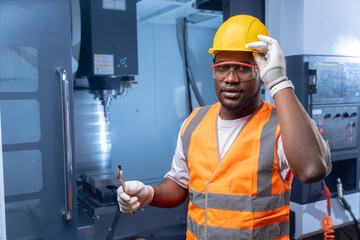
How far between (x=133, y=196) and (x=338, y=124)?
1.63 meters

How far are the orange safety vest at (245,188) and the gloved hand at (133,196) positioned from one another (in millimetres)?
192

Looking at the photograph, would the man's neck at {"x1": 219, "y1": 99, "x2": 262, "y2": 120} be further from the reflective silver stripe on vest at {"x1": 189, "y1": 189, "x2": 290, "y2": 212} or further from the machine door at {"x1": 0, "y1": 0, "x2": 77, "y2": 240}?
the machine door at {"x1": 0, "y1": 0, "x2": 77, "y2": 240}

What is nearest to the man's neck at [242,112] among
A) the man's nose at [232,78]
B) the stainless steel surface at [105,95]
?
the man's nose at [232,78]

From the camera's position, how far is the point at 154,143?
10.3ft

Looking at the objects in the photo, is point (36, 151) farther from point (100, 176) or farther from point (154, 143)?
point (154, 143)

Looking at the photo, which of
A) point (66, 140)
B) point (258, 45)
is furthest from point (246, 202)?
point (66, 140)

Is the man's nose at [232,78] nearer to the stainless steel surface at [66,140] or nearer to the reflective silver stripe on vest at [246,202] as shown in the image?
the reflective silver stripe on vest at [246,202]

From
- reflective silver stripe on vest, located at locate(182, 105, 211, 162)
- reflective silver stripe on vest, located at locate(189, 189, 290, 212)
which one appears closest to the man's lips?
reflective silver stripe on vest, located at locate(182, 105, 211, 162)

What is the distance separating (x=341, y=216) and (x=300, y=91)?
951 millimetres

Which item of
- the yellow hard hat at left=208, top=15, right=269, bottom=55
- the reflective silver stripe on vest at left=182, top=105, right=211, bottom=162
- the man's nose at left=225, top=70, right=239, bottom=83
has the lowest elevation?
the reflective silver stripe on vest at left=182, top=105, right=211, bottom=162

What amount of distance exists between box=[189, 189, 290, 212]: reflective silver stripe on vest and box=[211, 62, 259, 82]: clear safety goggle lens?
17.1 inches

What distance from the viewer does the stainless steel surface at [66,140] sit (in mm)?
1736

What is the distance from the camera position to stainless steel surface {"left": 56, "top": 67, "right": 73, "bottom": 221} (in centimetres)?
174

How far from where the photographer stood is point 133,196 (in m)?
Answer: 1.41
